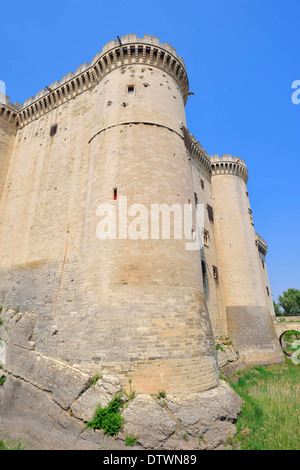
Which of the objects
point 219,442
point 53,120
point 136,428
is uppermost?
point 53,120

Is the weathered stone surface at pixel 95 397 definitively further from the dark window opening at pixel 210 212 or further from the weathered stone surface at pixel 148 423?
the dark window opening at pixel 210 212

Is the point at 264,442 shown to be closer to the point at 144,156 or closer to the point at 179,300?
the point at 179,300

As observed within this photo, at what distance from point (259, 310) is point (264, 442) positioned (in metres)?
12.9

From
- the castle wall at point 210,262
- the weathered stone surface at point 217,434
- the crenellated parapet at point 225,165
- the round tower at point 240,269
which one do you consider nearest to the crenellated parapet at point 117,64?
the castle wall at point 210,262

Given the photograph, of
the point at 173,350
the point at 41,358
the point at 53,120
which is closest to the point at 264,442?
the point at 173,350

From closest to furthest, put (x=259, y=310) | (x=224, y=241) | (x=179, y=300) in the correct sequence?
(x=179, y=300) < (x=259, y=310) < (x=224, y=241)

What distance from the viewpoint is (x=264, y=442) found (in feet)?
21.5

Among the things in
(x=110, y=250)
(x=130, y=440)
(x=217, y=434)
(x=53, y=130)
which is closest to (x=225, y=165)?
(x=53, y=130)

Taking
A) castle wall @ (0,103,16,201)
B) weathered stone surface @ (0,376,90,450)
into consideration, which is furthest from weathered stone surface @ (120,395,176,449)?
castle wall @ (0,103,16,201)

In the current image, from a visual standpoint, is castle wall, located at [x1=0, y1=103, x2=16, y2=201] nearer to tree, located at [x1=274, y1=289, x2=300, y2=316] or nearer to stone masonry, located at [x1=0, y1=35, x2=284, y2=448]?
stone masonry, located at [x1=0, y1=35, x2=284, y2=448]

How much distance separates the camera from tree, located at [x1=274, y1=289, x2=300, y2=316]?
148 ft

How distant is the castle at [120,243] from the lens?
815 cm

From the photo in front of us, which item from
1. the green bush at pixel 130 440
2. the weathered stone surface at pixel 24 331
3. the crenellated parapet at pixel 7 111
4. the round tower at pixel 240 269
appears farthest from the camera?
the crenellated parapet at pixel 7 111
